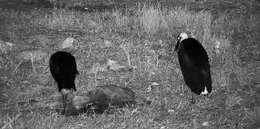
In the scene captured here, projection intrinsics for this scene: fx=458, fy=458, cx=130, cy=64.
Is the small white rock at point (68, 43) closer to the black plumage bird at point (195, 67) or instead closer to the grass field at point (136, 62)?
the grass field at point (136, 62)

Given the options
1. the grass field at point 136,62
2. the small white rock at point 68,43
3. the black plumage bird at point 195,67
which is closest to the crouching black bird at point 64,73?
the grass field at point 136,62

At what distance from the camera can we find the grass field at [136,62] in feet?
21.1

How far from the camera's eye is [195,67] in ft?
23.7

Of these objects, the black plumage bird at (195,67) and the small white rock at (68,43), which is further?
the small white rock at (68,43)

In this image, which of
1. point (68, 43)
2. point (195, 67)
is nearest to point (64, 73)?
point (195, 67)

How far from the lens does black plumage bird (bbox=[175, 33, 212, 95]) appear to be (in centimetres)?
696

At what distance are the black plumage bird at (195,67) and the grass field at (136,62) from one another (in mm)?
296

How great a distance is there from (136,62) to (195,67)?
195 centimetres

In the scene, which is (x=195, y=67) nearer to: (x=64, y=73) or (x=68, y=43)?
(x=64, y=73)

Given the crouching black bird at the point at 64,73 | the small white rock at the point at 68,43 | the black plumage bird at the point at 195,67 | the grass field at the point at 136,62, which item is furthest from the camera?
the small white rock at the point at 68,43

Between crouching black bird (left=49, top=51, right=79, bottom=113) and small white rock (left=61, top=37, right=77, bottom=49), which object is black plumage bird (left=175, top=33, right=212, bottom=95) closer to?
crouching black bird (left=49, top=51, right=79, bottom=113)

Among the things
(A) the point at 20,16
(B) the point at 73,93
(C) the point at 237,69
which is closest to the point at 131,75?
(B) the point at 73,93

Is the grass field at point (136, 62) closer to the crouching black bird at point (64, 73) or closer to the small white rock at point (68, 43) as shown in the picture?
the small white rock at point (68, 43)

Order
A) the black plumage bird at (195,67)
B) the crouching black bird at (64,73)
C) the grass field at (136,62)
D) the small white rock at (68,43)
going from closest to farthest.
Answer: the grass field at (136,62) → the black plumage bird at (195,67) → the crouching black bird at (64,73) → the small white rock at (68,43)
